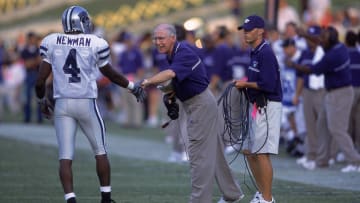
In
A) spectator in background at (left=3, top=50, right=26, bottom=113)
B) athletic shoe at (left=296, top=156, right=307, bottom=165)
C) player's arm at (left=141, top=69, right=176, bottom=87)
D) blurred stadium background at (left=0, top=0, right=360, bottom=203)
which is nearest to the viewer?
player's arm at (left=141, top=69, right=176, bottom=87)

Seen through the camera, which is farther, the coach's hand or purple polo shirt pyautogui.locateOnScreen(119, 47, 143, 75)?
purple polo shirt pyautogui.locateOnScreen(119, 47, 143, 75)

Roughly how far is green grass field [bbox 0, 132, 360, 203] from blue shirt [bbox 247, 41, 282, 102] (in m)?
1.35

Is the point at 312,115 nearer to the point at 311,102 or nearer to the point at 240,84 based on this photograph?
the point at 311,102

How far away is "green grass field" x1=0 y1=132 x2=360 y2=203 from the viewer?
13344mm

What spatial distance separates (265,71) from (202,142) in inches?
44.2

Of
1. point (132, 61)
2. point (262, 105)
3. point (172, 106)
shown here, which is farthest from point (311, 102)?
point (132, 61)

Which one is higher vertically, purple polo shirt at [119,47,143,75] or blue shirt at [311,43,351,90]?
blue shirt at [311,43,351,90]

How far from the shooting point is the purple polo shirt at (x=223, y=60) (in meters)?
20.4

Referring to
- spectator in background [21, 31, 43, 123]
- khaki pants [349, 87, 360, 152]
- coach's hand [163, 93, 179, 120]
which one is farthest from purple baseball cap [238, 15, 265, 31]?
spectator in background [21, 31, 43, 123]

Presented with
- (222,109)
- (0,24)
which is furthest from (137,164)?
(0,24)

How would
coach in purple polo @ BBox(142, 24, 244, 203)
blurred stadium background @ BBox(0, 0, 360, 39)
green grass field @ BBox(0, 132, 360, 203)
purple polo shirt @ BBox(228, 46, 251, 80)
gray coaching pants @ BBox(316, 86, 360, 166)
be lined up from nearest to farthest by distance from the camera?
coach in purple polo @ BBox(142, 24, 244, 203) < green grass field @ BBox(0, 132, 360, 203) < gray coaching pants @ BBox(316, 86, 360, 166) < purple polo shirt @ BBox(228, 46, 251, 80) < blurred stadium background @ BBox(0, 0, 360, 39)

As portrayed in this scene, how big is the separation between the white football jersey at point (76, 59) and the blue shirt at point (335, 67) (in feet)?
15.9

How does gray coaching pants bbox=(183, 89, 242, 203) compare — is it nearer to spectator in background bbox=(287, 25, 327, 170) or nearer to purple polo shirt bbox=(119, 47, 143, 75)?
spectator in background bbox=(287, 25, 327, 170)

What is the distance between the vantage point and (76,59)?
12008 mm
